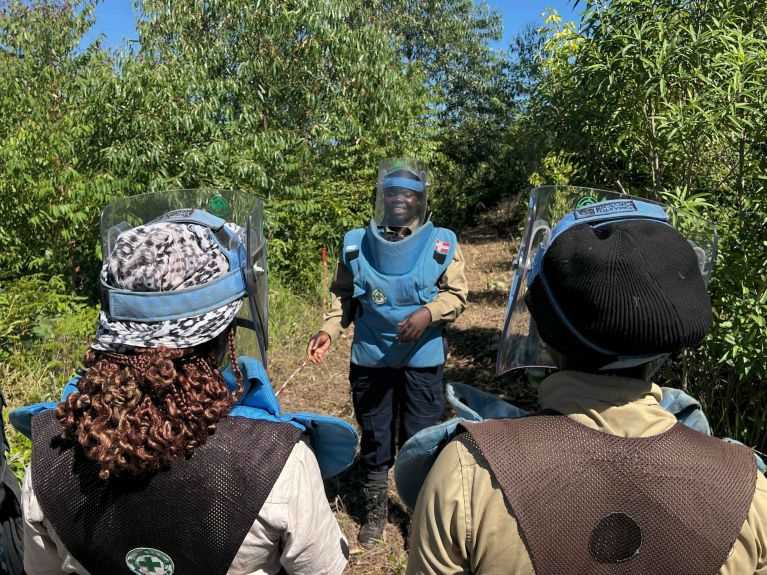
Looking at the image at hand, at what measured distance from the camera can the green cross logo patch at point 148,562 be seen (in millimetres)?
1238

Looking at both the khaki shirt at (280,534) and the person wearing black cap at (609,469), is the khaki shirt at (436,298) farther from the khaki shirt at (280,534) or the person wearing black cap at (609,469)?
the person wearing black cap at (609,469)

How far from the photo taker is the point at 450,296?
9.96 feet

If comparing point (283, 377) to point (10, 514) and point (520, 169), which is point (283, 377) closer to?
point (10, 514)

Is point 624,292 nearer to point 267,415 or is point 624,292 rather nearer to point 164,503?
point 267,415

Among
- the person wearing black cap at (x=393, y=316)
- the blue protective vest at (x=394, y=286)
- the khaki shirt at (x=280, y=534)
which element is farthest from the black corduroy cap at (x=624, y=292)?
the blue protective vest at (x=394, y=286)

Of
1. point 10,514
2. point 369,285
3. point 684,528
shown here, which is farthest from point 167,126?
point 684,528

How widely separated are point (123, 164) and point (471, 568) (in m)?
5.37

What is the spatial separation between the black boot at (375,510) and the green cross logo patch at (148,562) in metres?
2.08

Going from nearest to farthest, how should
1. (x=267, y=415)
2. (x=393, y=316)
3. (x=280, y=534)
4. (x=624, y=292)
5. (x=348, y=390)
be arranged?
1. (x=624, y=292)
2. (x=280, y=534)
3. (x=267, y=415)
4. (x=393, y=316)
5. (x=348, y=390)

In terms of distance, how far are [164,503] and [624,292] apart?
97 cm

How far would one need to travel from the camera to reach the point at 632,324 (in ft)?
3.26

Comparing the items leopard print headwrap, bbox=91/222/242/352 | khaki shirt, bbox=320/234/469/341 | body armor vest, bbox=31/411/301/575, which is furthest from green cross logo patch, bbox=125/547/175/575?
khaki shirt, bbox=320/234/469/341

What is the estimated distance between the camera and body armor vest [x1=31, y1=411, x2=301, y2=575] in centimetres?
121

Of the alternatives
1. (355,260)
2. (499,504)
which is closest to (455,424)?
(499,504)
